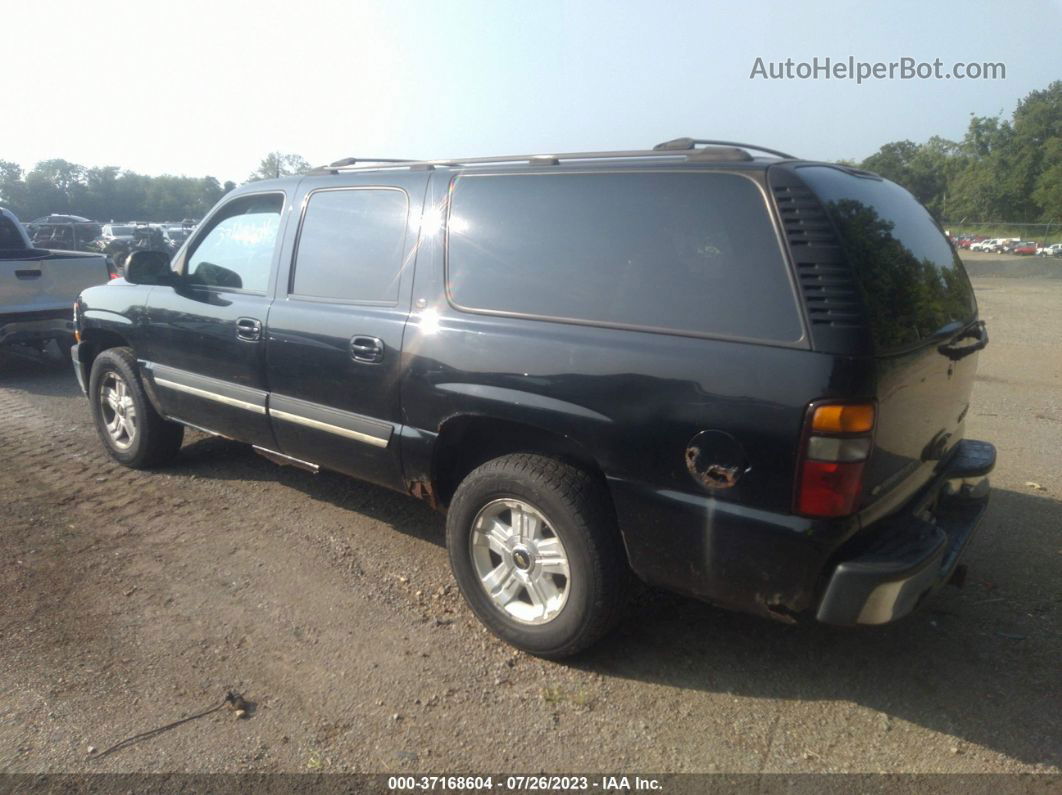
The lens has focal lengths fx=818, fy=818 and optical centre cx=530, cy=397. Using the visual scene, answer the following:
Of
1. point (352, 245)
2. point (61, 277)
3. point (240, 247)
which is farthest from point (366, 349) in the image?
point (61, 277)

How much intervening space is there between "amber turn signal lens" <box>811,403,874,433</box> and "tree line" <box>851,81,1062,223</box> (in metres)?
48.9

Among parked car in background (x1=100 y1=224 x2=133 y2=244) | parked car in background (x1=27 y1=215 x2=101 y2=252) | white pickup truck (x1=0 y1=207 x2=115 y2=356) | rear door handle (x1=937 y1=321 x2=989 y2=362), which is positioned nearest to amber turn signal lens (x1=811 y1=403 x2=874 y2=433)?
rear door handle (x1=937 y1=321 x2=989 y2=362)

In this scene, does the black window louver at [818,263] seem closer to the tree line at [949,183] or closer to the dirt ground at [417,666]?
the dirt ground at [417,666]

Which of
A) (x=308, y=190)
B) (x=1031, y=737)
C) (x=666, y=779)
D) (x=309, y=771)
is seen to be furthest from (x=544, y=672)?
(x=308, y=190)

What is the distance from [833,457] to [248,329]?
10.3ft

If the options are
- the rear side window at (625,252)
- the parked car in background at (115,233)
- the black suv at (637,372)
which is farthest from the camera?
the parked car in background at (115,233)

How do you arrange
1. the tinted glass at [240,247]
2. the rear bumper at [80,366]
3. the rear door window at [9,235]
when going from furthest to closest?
A: the rear door window at [9,235] → the rear bumper at [80,366] → the tinted glass at [240,247]

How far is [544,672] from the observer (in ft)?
10.7

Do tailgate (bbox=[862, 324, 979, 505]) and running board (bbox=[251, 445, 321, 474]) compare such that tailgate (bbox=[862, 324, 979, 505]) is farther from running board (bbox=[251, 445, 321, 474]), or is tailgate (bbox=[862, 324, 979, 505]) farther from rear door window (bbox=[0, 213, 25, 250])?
rear door window (bbox=[0, 213, 25, 250])

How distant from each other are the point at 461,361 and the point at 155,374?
2657 millimetres

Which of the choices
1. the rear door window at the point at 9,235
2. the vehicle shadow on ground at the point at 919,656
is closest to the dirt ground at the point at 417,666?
the vehicle shadow on ground at the point at 919,656

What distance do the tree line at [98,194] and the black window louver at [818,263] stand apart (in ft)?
200

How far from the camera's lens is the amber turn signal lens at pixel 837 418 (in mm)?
2506

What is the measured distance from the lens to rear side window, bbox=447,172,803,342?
8.89 ft
